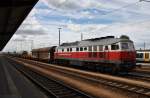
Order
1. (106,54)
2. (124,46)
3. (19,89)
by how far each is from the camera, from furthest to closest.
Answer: (106,54), (124,46), (19,89)

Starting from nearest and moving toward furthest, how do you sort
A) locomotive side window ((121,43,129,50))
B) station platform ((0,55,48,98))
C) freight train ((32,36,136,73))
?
station platform ((0,55,48,98))
freight train ((32,36,136,73))
locomotive side window ((121,43,129,50))

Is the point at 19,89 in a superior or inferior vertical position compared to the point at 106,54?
inferior

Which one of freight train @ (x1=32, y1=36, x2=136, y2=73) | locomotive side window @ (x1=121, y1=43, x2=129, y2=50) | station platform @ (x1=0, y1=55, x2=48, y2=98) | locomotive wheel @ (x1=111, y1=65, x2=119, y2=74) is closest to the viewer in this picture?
station platform @ (x1=0, y1=55, x2=48, y2=98)

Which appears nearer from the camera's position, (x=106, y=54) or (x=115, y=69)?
(x=115, y=69)

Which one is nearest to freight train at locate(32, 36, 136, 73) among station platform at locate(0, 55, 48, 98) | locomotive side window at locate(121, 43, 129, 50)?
locomotive side window at locate(121, 43, 129, 50)

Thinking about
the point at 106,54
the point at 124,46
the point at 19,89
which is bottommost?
the point at 19,89

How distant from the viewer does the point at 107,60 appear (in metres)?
30.1

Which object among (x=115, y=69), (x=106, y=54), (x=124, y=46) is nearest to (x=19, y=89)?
(x=115, y=69)

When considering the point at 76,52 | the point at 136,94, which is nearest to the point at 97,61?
the point at 76,52

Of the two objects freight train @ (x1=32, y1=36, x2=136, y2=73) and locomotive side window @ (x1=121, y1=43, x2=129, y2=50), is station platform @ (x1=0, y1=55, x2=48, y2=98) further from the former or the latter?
locomotive side window @ (x1=121, y1=43, x2=129, y2=50)

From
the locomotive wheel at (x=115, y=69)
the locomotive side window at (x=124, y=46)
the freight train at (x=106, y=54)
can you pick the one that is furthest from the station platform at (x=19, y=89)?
the locomotive side window at (x=124, y=46)

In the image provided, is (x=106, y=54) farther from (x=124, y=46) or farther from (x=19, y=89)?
(x=19, y=89)

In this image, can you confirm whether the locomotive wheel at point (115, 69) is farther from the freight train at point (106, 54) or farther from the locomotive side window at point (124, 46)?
the locomotive side window at point (124, 46)

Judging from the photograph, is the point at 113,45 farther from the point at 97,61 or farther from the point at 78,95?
the point at 78,95
